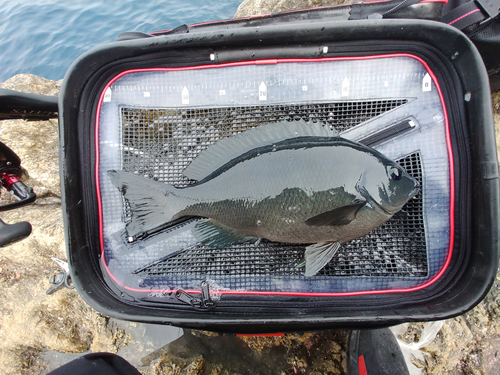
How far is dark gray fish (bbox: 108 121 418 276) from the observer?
1368 millimetres

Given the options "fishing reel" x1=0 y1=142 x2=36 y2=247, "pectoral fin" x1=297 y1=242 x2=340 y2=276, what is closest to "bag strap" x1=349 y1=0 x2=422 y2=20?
"pectoral fin" x1=297 y1=242 x2=340 y2=276

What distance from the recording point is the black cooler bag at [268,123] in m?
1.54

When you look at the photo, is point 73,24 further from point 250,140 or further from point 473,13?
point 473,13

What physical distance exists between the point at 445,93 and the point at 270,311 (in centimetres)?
169

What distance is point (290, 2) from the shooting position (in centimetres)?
363

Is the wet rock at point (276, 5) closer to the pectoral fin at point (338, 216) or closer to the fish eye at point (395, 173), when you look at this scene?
the fish eye at point (395, 173)

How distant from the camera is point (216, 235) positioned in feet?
5.26

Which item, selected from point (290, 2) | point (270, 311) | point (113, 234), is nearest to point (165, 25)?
point (290, 2)

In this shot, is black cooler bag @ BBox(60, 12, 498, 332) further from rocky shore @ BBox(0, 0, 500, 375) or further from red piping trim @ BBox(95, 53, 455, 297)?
rocky shore @ BBox(0, 0, 500, 375)

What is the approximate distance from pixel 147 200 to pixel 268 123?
2.83 feet

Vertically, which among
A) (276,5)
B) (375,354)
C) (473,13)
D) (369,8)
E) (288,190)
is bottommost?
(375,354)

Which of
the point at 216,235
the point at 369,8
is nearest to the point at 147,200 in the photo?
the point at 216,235

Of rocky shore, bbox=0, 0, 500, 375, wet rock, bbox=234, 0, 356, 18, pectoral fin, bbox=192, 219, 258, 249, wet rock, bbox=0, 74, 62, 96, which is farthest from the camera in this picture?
wet rock, bbox=234, 0, 356, 18

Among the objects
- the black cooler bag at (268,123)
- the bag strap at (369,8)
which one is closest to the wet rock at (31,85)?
the black cooler bag at (268,123)
